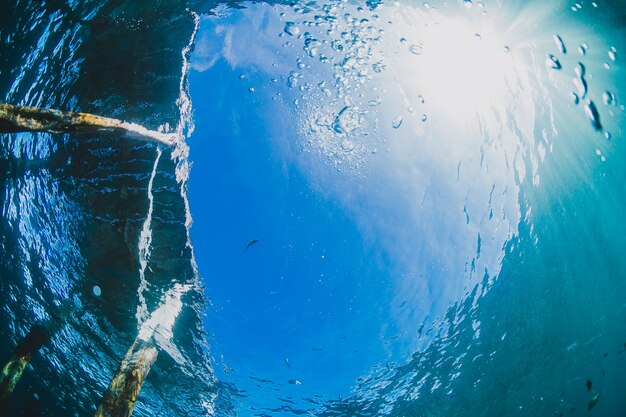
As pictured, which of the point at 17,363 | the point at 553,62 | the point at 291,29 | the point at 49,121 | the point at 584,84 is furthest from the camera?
the point at 17,363

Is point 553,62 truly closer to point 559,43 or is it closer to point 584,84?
point 559,43

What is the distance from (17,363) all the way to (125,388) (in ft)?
21.2

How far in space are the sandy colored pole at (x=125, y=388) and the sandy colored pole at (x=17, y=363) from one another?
4640 millimetres

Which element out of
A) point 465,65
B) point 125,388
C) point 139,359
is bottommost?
point 125,388

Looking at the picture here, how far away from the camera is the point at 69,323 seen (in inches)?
431

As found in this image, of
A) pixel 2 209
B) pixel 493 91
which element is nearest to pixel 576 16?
pixel 493 91

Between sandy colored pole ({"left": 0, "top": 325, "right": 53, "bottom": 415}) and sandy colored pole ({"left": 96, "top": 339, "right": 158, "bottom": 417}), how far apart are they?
15.2ft

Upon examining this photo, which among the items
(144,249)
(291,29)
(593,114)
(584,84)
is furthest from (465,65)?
(144,249)

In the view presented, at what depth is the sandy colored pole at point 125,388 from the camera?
211 inches

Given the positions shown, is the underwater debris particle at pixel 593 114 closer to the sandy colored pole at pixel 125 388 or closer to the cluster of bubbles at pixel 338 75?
the cluster of bubbles at pixel 338 75

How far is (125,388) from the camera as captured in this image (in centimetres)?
574

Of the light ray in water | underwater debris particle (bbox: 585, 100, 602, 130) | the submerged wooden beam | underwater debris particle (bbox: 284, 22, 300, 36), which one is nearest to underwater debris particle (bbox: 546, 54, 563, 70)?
underwater debris particle (bbox: 585, 100, 602, 130)

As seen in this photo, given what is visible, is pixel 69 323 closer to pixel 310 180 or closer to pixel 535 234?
pixel 310 180

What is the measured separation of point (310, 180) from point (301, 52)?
12.4 ft
